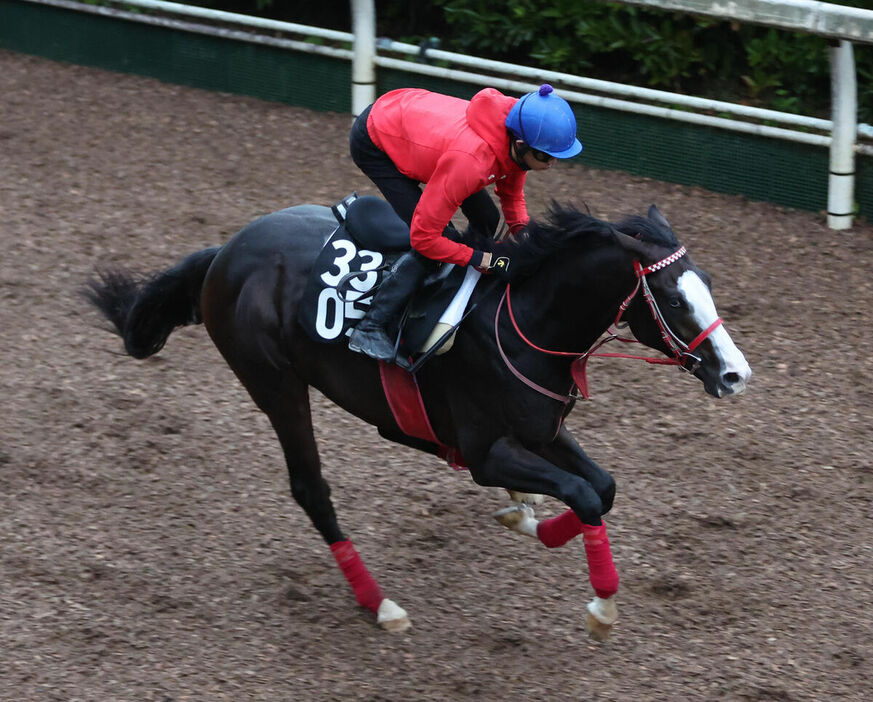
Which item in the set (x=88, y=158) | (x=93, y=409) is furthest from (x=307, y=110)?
(x=93, y=409)

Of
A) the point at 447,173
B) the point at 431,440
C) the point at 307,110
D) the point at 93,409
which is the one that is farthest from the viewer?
the point at 307,110

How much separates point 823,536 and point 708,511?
1.64 ft

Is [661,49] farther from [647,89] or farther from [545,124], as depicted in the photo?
[545,124]

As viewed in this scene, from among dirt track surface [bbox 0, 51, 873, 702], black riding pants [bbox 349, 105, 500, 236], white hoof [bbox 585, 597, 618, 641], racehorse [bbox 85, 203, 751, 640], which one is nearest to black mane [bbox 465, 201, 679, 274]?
racehorse [bbox 85, 203, 751, 640]

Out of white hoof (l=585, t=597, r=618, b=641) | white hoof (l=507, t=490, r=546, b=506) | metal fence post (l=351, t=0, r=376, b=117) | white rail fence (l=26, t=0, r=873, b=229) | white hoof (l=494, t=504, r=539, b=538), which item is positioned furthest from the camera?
metal fence post (l=351, t=0, r=376, b=117)

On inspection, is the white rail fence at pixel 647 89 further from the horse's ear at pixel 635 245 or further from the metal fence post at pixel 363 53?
the horse's ear at pixel 635 245

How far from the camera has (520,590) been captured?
4793mm

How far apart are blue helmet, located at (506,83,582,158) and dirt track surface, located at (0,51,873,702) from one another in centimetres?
186

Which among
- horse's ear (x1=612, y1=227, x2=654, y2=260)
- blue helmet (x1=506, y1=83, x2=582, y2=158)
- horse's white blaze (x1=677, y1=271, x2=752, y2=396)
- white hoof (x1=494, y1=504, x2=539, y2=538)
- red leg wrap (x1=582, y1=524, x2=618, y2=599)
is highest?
blue helmet (x1=506, y1=83, x2=582, y2=158)

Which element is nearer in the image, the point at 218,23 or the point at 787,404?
the point at 787,404

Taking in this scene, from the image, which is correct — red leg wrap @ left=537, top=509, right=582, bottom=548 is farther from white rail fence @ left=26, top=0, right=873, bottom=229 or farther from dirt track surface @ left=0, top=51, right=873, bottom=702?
white rail fence @ left=26, top=0, right=873, bottom=229

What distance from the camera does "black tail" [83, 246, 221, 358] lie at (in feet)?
16.7

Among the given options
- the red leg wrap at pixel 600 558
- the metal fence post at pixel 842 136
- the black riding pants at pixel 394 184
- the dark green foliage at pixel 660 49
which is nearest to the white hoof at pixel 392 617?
the red leg wrap at pixel 600 558

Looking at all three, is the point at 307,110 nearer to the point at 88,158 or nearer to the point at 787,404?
the point at 88,158
